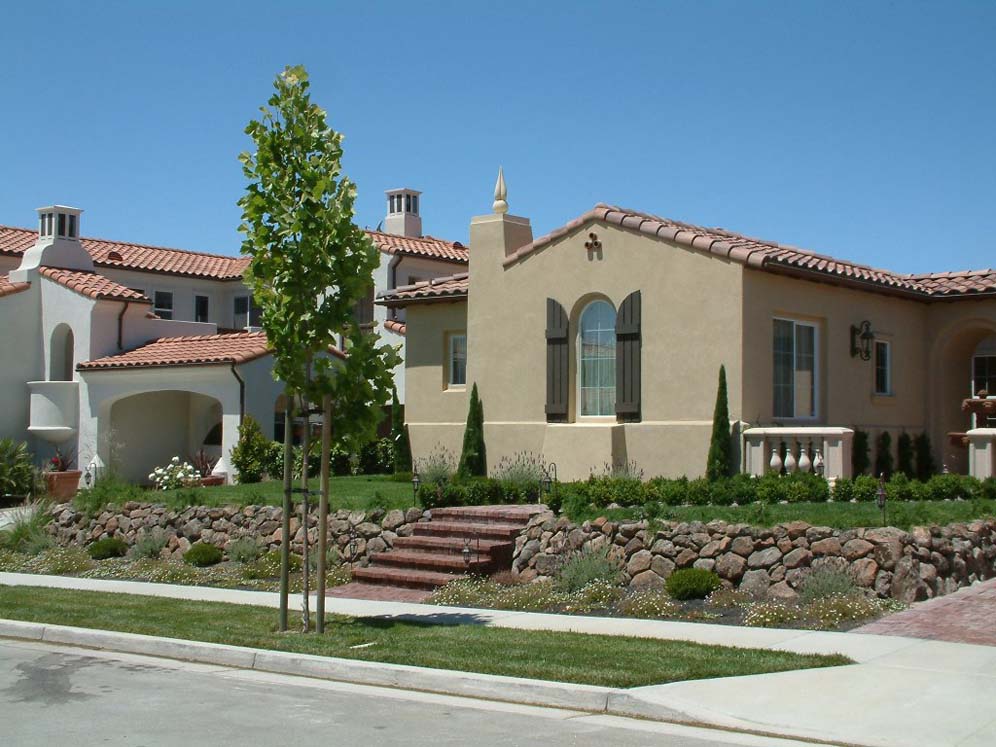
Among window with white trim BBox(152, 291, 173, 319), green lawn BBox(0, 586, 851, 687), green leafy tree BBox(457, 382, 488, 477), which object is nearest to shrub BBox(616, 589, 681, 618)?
green lawn BBox(0, 586, 851, 687)

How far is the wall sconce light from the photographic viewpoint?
21.5 m

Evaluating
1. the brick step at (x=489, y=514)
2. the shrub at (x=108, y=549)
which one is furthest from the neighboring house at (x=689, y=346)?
the shrub at (x=108, y=549)

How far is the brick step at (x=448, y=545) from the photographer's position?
16.4 metres

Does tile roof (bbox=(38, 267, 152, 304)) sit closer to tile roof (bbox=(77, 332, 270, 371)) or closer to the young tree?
tile roof (bbox=(77, 332, 270, 371))

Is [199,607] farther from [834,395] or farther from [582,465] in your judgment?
[834,395]

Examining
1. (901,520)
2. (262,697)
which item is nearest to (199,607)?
(262,697)

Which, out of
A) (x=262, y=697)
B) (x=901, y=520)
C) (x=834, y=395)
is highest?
(x=834, y=395)

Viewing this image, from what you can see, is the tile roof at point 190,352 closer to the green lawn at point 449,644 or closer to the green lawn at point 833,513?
the green lawn at point 449,644

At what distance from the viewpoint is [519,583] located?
15.9 metres

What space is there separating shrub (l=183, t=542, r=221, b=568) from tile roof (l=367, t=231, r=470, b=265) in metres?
18.8

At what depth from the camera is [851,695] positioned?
30.8 ft

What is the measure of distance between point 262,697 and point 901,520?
7770 millimetres

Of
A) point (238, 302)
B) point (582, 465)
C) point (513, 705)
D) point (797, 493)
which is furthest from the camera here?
point (238, 302)

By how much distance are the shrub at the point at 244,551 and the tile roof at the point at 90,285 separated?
51.2ft
